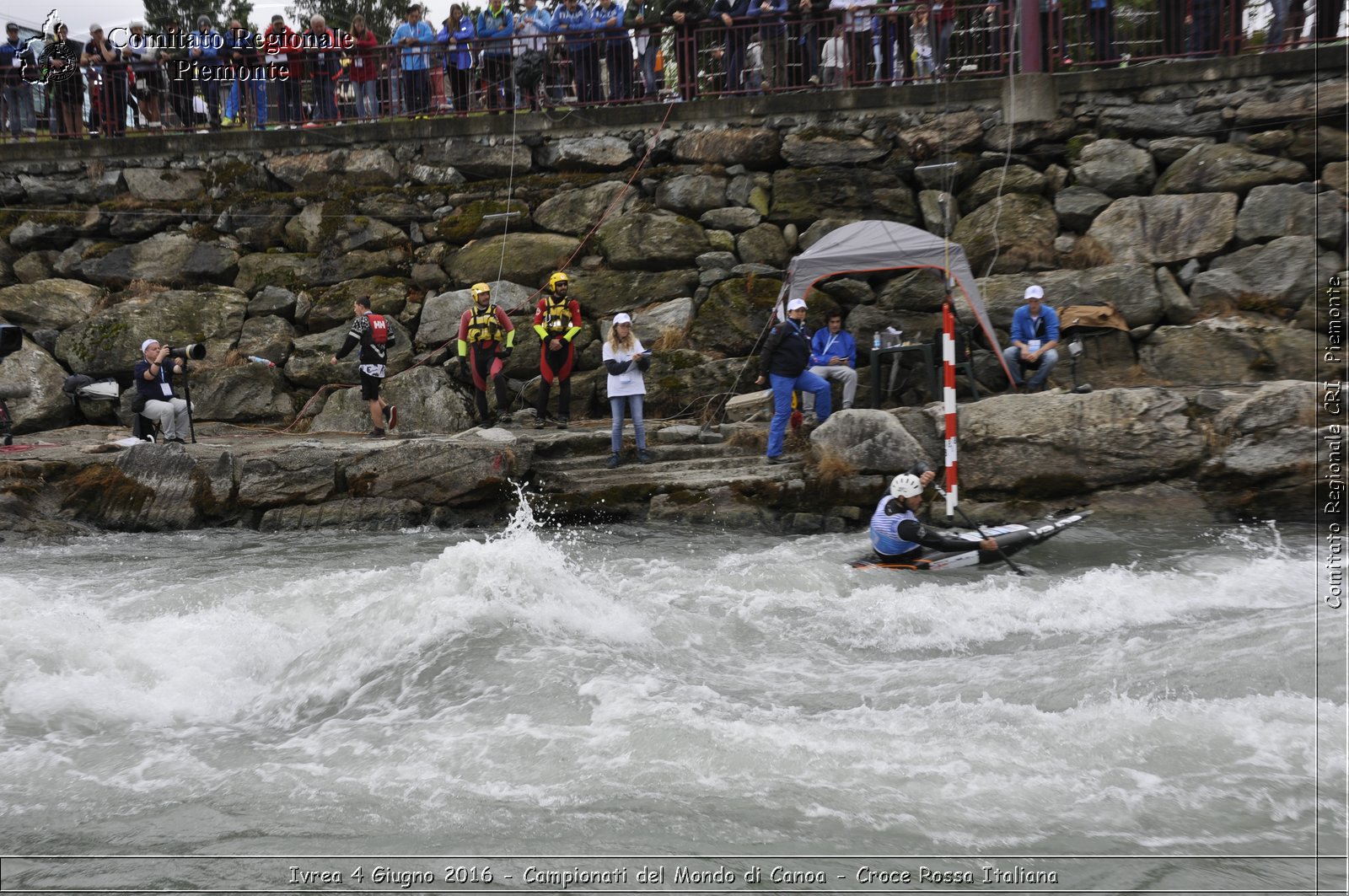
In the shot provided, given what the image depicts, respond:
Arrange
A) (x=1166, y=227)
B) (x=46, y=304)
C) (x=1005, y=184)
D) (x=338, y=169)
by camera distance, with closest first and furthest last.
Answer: (x=1166, y=227) → (x=1005, y=184) → (x=46, y=304) → (x=338, y=169)

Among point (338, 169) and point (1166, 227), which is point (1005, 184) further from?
point (338, 169)

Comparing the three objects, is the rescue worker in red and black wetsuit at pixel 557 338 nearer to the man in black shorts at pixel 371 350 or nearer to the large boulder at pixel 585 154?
the man in black shorts at pixel 371 350

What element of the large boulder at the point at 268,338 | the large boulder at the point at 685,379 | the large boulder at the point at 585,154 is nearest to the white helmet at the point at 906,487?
the large boulder at the point at 685,379

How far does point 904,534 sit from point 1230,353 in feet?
18.6

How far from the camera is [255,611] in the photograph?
7215 mm

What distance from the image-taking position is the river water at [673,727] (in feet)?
13.8

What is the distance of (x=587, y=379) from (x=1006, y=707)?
855 cm

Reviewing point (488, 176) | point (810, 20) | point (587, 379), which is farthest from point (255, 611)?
point (810, 20)

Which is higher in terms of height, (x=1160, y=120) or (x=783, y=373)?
(x=1160, y=120)

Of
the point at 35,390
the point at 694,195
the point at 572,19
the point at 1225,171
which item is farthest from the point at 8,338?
the point at 1225,171

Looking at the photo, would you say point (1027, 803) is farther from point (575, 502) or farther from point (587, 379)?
point (587, 379)

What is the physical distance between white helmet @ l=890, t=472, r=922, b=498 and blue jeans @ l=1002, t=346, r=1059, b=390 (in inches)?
134

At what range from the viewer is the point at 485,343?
12195 mm

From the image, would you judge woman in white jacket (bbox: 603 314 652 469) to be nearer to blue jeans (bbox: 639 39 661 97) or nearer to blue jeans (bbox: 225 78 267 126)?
blue jeans (bbox: 639 39 661 97)
